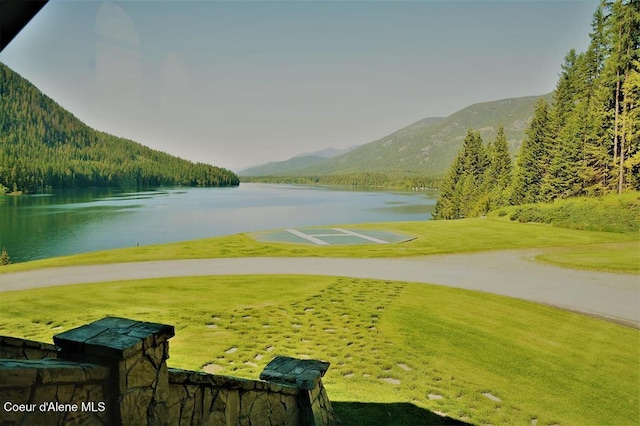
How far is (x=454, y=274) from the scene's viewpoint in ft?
28.1

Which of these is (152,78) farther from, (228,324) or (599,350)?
(599,350)

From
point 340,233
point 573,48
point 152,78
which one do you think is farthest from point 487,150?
point 152,78

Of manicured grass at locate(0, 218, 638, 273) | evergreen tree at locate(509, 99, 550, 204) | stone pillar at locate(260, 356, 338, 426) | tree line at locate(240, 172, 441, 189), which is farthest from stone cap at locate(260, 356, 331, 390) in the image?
tree line at locate(240, 172, 441, 189)

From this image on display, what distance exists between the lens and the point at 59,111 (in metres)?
15.3

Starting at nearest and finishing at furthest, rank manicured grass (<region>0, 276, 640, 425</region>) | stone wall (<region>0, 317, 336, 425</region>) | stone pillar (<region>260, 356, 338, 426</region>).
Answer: stone wall (<region>0, 317, 336, 425</region>) → stone pillar (<region>260, 356, 338, 426</region>) → manicured grass (<region>0, 276, 640, 425</region>)

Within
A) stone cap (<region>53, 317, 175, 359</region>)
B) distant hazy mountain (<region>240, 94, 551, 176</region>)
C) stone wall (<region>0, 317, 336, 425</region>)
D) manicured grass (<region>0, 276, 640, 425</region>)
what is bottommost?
manicured grass (<region>0, 276, 640, 425</region>)

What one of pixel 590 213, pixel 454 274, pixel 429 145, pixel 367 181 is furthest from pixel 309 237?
pixel 429 145

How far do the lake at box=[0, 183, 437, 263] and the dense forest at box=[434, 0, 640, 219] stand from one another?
23.9 feet

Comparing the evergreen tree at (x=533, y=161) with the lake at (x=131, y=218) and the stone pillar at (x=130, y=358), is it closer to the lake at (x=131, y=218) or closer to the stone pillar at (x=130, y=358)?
the lake at (x=131, y=218)

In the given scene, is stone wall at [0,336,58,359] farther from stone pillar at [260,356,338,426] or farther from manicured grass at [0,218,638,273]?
manicured grass at [0,218,638,273]

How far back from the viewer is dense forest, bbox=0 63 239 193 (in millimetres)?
12469

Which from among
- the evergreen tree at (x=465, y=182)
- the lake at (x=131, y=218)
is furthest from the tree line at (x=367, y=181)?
the lake at (x=131, y=218)

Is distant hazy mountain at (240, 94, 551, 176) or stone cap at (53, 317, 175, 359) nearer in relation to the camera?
stone cap at (53, 317, 175, 359)

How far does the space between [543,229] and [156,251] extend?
12.8m
